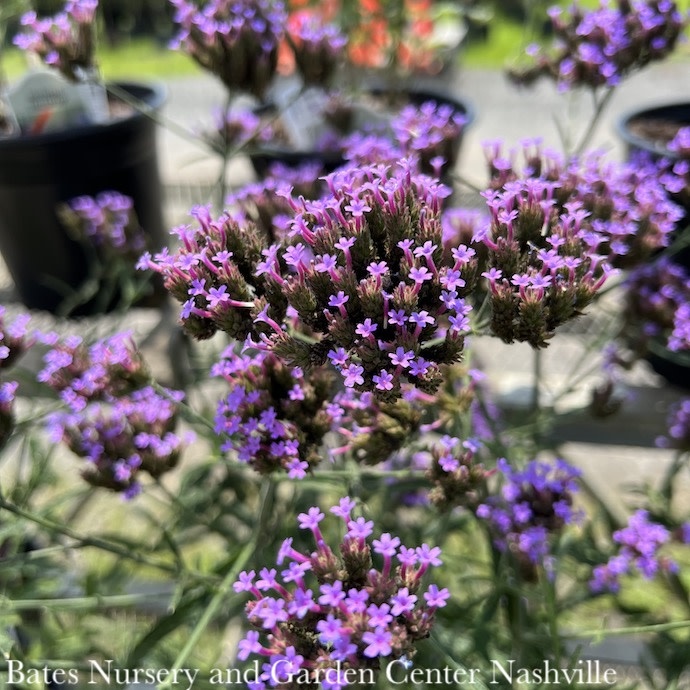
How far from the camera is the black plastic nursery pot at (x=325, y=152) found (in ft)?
4.01

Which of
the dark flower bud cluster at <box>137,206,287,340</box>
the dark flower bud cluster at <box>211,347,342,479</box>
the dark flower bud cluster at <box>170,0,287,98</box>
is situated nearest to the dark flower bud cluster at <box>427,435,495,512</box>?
the dark flower bud cluster at <box>211,347,342,479</box>

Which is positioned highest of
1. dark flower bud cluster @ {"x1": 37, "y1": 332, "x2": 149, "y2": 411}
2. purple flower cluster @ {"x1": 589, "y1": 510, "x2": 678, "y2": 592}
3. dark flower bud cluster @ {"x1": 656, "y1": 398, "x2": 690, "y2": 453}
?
dark flower bud cluster @ {"x1": 37, "y1": 332, "x2": 149, "y2": 411}

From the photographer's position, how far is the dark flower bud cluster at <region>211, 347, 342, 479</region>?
2.12 ft

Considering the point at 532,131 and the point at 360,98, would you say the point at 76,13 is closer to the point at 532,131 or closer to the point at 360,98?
the point at 360,98

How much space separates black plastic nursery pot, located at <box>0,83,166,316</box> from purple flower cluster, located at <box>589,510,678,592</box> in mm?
895

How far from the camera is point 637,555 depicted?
858 mm

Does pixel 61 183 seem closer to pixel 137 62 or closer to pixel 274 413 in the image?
pixel 274 413

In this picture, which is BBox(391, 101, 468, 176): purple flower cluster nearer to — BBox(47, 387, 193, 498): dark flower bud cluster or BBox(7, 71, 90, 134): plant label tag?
BBox(47, 387, 193, 498): dark flower bud cluster

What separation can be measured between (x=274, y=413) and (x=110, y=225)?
2.15 ft

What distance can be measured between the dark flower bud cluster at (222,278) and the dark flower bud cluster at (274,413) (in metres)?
0.06

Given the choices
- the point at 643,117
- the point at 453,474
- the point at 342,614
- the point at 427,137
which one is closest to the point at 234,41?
the point at 427,137

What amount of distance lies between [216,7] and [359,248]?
0.54 metres

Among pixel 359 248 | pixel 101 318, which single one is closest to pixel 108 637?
pixel 101 318

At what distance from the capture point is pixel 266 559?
0.81 m
